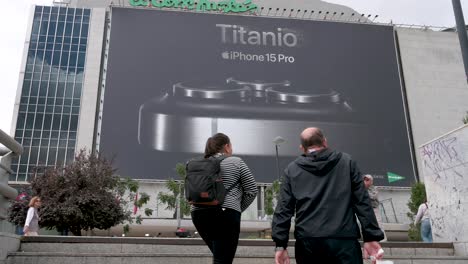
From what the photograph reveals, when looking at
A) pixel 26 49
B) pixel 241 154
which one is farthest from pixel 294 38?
pixel 26 49

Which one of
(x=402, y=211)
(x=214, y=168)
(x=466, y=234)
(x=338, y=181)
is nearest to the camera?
(x=338, y=181)

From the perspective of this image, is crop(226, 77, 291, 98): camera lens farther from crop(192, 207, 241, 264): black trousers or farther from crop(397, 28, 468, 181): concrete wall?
crop(192, 207, 241, 264): black trousers

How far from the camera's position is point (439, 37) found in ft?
157

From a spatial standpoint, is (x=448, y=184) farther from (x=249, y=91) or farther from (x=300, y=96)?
(x=249, y=91)

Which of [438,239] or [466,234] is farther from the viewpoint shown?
[438,239]

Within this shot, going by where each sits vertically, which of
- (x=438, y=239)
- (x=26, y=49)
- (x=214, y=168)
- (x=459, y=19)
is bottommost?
(x=438, y=239)

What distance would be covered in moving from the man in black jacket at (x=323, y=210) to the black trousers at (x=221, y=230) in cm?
64

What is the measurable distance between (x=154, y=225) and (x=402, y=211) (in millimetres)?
20820

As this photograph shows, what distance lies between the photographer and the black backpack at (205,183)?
12.8ft

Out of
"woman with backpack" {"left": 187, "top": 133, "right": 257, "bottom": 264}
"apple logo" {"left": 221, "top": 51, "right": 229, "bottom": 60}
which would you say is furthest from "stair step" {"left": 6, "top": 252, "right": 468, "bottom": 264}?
"apple logo" {"left": 221, "top": 51, "right": 229, "bottom": 60}

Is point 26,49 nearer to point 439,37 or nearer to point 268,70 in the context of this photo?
point 268,70

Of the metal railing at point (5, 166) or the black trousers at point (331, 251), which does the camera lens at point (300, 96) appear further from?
the black trousers at point (331, 251)

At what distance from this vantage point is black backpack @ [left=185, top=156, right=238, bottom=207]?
3893 mm

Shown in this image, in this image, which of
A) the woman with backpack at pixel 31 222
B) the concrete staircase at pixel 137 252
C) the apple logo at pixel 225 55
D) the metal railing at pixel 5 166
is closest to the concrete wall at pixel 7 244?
the concrete staircase at pixel 137 252
